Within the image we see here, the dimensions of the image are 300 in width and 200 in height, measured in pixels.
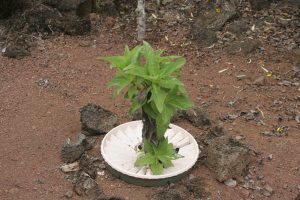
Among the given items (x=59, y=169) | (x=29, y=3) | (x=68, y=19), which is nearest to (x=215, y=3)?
(x=68, y=19)

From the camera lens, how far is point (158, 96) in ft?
11.2

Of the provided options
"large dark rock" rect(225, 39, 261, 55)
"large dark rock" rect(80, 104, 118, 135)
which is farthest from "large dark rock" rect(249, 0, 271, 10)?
"large dark rock" rect(80, 104, 118, 135)

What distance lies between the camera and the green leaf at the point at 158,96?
3.38 metres

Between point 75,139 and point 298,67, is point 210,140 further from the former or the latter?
point 298,67

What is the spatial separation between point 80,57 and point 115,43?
511 mm

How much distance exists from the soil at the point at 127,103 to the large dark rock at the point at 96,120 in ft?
0.51

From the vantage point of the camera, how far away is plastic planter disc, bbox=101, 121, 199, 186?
3848mm

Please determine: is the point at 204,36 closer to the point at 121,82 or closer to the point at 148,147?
the point at 148,147

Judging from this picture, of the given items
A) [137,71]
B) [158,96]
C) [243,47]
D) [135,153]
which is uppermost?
[137,71]

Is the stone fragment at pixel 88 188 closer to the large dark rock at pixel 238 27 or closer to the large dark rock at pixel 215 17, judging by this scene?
the large dark rock at pixel 215 17

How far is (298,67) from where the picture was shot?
5.47 m

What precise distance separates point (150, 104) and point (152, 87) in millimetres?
198

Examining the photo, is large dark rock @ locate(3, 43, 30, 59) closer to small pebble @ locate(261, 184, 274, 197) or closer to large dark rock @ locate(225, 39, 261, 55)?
large dark rock @ locate(225, 39, 261, 55)

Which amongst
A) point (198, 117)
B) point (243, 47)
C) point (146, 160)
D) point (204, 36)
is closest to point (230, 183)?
point (146, 160)
